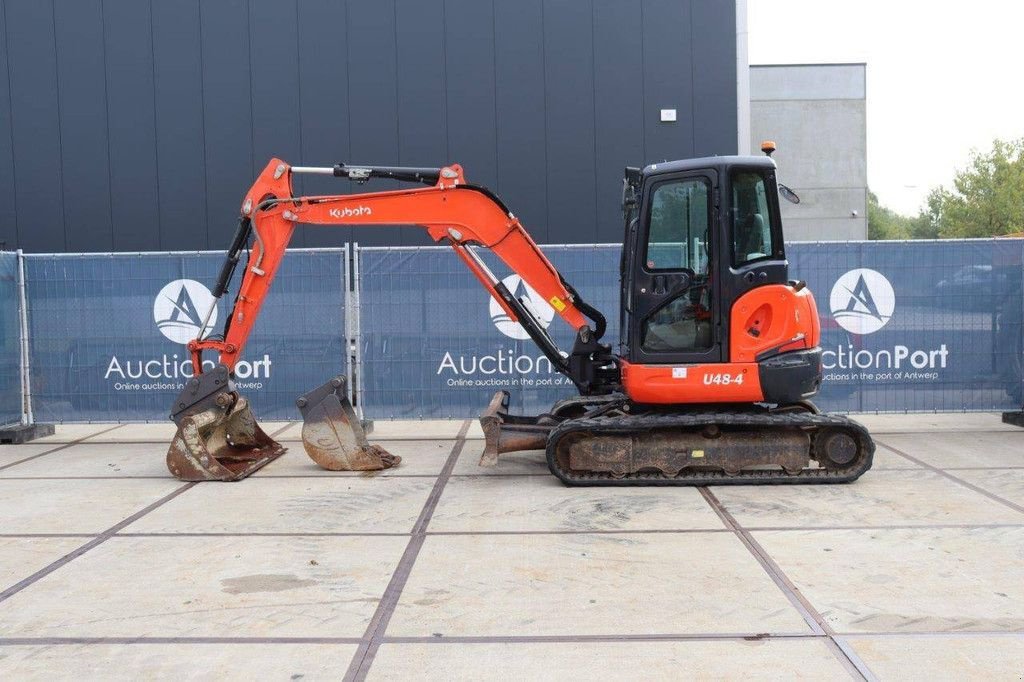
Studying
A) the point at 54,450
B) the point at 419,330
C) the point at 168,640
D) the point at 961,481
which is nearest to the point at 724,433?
the point at 961,481

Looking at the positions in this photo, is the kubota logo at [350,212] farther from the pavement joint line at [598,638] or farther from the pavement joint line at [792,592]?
the pavement joint line at [598,638]

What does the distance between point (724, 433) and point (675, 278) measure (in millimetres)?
1396

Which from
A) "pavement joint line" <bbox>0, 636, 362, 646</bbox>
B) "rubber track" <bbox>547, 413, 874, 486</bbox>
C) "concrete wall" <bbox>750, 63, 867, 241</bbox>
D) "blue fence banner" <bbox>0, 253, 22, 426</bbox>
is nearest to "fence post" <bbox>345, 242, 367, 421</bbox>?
"rubber track" <bbox>547, 413, 874, 486</bbox>

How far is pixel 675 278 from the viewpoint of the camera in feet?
25.6

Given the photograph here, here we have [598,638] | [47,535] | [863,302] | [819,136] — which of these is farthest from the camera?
[819,136]

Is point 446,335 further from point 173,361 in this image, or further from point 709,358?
point 709,358

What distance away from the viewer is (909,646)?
434 centimetres

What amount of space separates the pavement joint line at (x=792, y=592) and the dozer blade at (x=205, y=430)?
4428 millimetres

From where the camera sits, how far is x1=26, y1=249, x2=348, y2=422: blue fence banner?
1102 centimetres

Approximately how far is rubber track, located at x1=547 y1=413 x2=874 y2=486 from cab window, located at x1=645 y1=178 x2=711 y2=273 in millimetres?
1284

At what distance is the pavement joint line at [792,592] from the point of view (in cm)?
418

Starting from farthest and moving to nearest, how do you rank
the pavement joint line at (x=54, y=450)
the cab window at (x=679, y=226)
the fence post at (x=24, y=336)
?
the fence post at (x=24, y=336)
the pavement joint line at (x=54, y=450)
the cab window at (x=679, y=226)

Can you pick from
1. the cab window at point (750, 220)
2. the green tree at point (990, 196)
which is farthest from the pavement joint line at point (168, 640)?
the green tree at point (990, 196)

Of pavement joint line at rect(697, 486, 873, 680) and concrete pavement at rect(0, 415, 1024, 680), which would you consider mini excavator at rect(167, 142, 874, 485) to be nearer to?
concrete pavement at rect(0, 415, 1024, 680)
